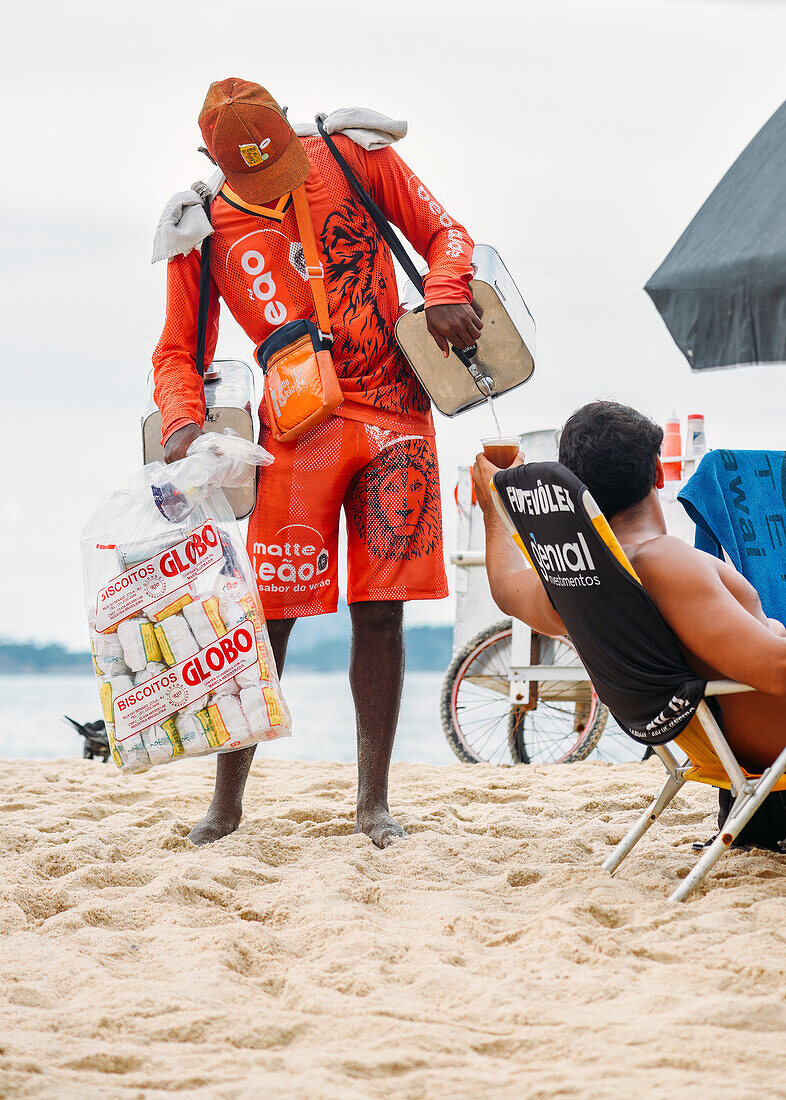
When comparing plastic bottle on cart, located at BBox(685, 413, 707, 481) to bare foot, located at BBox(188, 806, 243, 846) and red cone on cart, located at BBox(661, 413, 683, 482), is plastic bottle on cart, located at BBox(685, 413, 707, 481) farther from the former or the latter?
bare foot, located at BBox(188, 806, 243, 846)

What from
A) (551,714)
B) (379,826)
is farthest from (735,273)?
(551,714)

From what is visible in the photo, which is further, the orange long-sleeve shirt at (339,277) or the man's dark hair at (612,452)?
the orange long-sleeve shirt at (339,277)

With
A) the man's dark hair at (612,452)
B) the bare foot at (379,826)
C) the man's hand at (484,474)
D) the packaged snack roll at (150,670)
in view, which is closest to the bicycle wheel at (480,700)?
the bare foot at (379,826)

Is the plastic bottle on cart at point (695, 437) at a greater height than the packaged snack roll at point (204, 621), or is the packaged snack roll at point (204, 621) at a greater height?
the plastic bottle on cart at point (695, 437)

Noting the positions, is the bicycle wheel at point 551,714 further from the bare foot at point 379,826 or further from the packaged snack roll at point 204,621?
the packaged snack roll at point 204,621

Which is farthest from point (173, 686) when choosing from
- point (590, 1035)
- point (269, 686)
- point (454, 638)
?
point (454, 638)

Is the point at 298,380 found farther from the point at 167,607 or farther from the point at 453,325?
the point at 167,607

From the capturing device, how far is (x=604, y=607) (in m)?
2.21

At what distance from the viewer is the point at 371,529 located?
2.91 meters

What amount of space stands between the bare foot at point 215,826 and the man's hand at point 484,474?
125 cm

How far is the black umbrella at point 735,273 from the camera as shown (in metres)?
2.40

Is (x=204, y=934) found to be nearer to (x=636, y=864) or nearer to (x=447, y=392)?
(x=636, y=864)

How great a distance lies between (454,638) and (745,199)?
3687mm

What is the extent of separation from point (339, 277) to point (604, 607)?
1313mm
